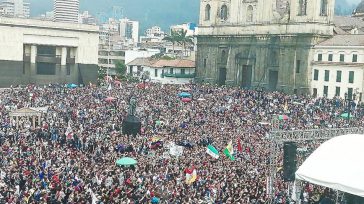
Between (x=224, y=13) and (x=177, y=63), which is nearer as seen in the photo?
(x=224, y=13)

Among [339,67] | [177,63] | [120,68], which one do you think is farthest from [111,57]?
[339,67]

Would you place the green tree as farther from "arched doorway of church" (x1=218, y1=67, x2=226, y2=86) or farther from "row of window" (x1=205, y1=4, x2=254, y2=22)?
"arched doorway of church" (x1=218, y1=67, x2=226, y2=86)

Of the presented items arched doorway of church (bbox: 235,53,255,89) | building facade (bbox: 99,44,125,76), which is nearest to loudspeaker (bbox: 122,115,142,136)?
arched doorway of church (bbox: 235,53,255,89)

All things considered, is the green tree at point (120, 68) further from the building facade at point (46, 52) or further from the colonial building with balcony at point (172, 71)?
the building facade at point (46, 52)

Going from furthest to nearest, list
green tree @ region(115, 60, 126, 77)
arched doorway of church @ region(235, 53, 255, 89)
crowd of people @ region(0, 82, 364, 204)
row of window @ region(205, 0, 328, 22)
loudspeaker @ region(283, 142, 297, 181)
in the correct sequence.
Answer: green tree @ region(115, 60, 126, 77) → arched doorway of church @ region(235, 53, 255, 89) → row of window @ region(205, 0, 328, 22) → loudspeaker @ region(283, 142, 297, 181) → crowd of people @ region(0, 82, 364, 204)

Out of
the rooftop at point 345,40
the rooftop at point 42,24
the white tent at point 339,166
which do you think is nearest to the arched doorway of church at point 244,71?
the rooftop at point 345,40

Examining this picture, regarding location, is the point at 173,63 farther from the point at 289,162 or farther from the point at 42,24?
the point at 289,162

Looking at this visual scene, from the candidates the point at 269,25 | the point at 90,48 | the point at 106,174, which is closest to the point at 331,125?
the point at 106,174
